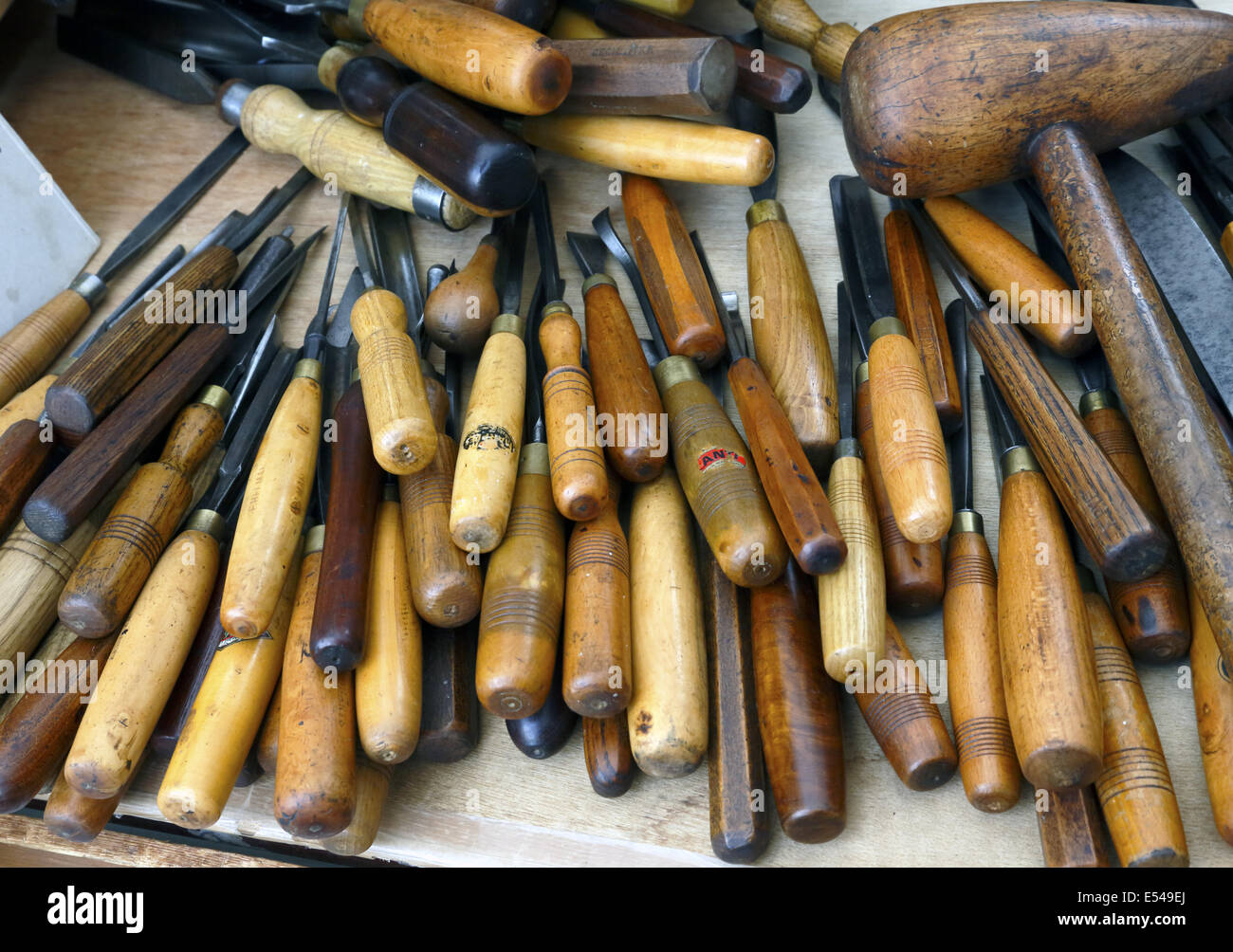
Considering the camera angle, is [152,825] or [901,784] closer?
[901,784]

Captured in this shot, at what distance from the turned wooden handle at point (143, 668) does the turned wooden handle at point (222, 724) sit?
0.10 feet

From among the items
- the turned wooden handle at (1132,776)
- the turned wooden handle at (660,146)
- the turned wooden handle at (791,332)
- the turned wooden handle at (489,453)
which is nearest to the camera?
the turned wooden handle at (1132,776)

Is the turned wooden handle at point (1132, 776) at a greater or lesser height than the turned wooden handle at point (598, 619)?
lesser

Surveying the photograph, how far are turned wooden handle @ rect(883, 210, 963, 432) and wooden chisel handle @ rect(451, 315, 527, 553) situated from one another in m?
0.38

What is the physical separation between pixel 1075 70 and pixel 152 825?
3.54 ft

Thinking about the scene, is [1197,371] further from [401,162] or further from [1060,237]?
[401,162]

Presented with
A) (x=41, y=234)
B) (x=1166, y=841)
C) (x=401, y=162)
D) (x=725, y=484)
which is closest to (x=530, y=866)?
(x=725, y=484)

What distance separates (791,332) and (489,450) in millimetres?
333

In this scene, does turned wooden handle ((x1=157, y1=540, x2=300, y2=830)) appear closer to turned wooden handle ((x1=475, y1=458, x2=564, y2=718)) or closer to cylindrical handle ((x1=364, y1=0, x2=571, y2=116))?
turned wooden handle ((x1=475, y1=458, x2=564, y2=718))

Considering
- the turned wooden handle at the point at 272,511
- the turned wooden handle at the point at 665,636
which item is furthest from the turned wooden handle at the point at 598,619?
the turned wooden handle at the point at 272,511

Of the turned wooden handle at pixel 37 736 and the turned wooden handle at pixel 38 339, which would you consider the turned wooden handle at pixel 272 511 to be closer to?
the turned wooden handle at pixel 37 736

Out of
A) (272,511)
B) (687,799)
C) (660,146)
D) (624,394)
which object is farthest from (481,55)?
(687,799)

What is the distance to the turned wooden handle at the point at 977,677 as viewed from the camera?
74 centimetres

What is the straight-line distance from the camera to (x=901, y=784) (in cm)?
80
